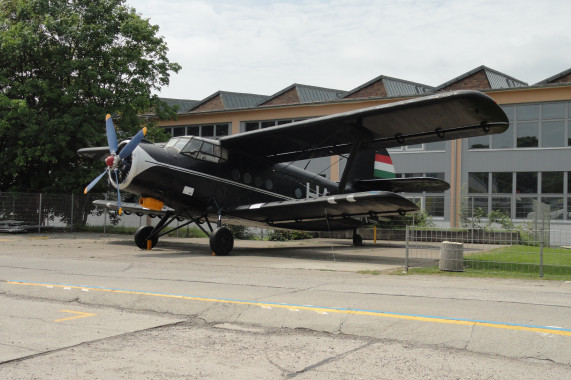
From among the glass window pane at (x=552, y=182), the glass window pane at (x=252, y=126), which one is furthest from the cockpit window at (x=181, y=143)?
the glass window pane at (x=552, y=182)

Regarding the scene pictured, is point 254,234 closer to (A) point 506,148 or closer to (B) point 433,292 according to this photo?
(A) point 506,148

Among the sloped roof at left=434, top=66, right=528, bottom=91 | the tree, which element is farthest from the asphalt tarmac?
the sloped roof at left=434, top=66, right=528, bottom=91

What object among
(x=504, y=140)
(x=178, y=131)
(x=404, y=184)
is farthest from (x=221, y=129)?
(x=404, y=184)

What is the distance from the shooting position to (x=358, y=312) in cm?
711

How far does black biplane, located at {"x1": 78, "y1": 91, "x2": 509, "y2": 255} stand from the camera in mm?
15273

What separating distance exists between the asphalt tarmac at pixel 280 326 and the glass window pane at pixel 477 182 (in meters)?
20.9

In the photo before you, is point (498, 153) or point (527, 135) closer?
point (527, 135)

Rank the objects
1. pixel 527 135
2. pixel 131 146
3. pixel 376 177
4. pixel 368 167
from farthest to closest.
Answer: pixel 527 135
pixel 376 177
pixel 368 167
pixel 131 146

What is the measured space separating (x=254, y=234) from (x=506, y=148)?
48.9 feet

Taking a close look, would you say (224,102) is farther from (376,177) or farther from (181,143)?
(181,143)

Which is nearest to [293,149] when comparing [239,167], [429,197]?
[239,167]

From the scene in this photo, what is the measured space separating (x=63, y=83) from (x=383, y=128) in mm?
19577

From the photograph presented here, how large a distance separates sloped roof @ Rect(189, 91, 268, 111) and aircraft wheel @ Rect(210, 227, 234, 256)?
24314 mm

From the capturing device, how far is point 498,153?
100 ft
